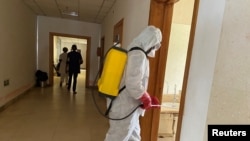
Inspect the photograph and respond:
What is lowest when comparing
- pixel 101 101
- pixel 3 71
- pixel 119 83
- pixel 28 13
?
pixel 101 101

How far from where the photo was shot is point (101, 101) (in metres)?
4.74

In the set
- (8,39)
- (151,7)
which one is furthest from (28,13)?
Answer: (151,7)

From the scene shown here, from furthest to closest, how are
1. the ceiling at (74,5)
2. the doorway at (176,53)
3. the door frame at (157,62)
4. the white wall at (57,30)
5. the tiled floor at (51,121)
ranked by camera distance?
1. the white wall at (57,30)
2. the ceiling at (74,5)
3. the doorway at (176,53)
4. the tiled floor at (51,121)
5. the door frame at (157,62)

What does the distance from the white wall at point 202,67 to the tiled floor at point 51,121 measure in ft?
6.30

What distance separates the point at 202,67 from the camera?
2.73 feet

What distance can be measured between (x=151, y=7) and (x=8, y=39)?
131 inches

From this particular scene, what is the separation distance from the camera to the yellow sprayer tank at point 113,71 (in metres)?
1.47

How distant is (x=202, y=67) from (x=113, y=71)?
2.67 ft

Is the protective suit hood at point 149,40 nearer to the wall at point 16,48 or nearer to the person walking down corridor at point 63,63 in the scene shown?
the wall at point 16,48

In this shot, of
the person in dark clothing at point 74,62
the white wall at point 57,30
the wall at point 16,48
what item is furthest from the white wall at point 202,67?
the white wall at point 57,30

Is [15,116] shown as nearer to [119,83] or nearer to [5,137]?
[5,137]

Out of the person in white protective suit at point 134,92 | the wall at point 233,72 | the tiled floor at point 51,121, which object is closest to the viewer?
the wall at point 233,72

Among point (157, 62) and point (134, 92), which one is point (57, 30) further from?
point (134, 92)

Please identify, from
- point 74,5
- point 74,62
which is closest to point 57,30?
point 74,62
